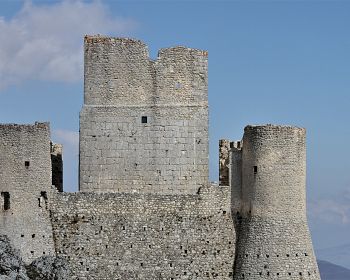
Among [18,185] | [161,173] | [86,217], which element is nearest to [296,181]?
[161,173]

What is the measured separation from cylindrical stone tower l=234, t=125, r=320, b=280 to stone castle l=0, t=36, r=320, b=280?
0.12ft

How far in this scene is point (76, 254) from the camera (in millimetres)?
36156

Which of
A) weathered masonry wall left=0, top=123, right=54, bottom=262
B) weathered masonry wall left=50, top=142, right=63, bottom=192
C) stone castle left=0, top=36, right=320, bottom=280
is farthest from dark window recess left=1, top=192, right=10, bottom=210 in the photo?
weathered masonry wall left=50, top=142, right=63, bottom=192

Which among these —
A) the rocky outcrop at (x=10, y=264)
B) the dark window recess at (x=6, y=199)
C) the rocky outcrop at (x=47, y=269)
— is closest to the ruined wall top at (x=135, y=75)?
the dark window recess at (x=6, y=199)

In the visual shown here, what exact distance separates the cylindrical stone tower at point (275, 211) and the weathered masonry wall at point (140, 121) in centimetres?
224

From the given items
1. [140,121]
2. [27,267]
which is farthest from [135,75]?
[27,267]

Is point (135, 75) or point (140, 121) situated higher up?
point (135, 75)

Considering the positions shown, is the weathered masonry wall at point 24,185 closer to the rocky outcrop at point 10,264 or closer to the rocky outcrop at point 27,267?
the rocky outcrop at point 27,267

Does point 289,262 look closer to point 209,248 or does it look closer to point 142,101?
point 209,248

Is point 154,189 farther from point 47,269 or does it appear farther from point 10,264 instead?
point 10,264

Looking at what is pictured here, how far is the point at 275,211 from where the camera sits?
119 ft

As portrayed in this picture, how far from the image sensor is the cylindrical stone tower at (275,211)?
1417 inches

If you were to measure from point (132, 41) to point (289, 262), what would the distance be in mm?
9750

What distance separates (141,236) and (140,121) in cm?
426
